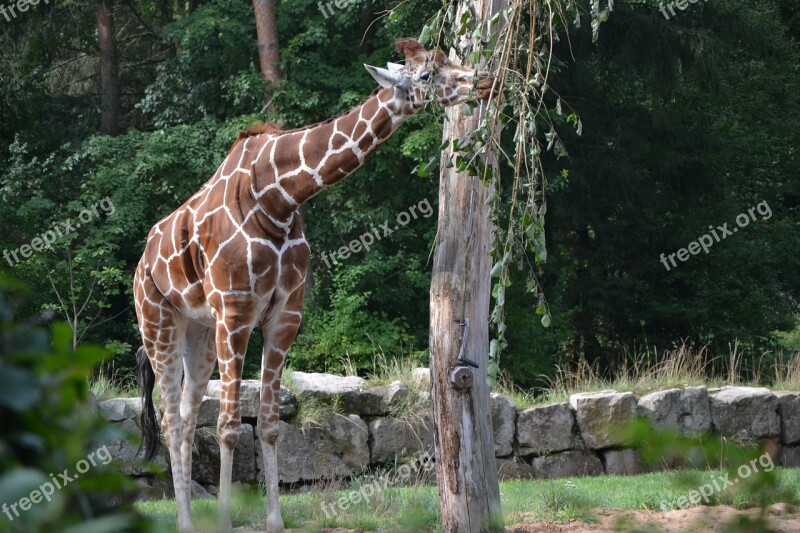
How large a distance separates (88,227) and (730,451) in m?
14.5

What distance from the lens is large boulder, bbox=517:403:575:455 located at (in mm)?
10562

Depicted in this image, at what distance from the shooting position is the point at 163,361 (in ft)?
23.4

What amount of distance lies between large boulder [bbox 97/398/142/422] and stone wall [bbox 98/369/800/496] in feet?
0.04

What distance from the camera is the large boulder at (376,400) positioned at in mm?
10141

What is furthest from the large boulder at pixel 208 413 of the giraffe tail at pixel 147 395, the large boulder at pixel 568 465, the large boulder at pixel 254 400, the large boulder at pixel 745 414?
the large boulder at pixel 745 414

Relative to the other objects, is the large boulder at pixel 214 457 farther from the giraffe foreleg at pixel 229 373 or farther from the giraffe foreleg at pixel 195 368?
the giraffe foreleg at pixel 229 373

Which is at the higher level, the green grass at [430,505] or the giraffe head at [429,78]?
the giraffe head at [429,78]

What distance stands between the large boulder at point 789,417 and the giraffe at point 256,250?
6.86 metres

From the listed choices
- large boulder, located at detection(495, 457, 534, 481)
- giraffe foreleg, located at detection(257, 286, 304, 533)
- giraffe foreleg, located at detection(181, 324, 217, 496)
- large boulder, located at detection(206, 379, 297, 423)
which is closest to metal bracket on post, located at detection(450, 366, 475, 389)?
giraffe foreleg, located at detection(257, 286, 304, 533)

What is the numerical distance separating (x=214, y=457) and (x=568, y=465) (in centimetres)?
369

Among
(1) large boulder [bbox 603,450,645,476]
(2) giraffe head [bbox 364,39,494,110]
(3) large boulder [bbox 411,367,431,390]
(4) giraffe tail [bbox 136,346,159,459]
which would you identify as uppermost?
(2) giraffe head [bbox 364,39,494,110]

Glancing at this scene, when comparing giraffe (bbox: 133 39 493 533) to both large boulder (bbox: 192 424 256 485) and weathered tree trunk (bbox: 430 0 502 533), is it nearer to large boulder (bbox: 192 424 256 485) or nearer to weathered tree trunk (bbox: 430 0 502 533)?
weathered tree trunk (bbox: 430 0 502 533)

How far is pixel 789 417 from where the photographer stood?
1136 centimetres

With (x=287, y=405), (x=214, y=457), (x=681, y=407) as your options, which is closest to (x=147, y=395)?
(x=214, y=457)
